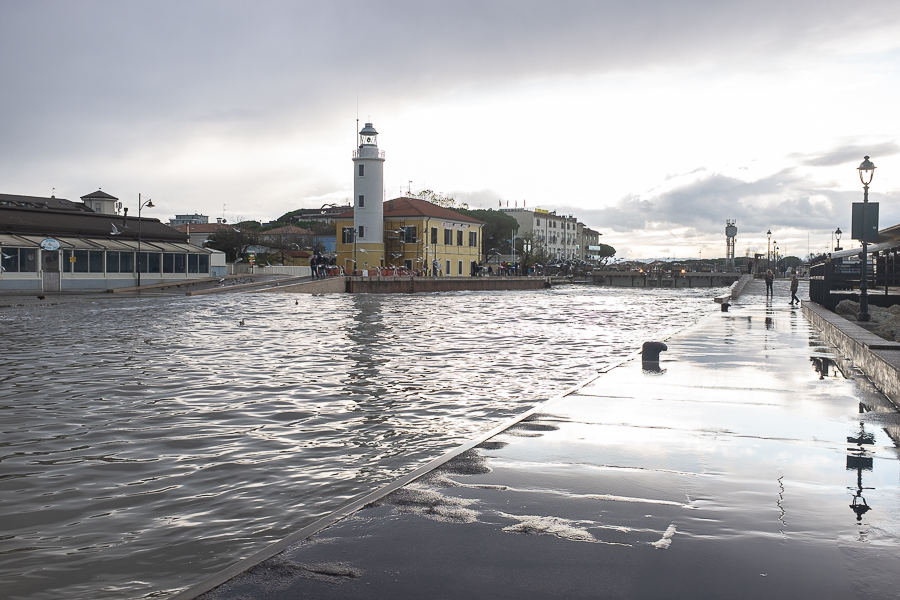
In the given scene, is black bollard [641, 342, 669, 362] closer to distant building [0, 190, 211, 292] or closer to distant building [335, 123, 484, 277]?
distant building [0, 190, 211, 292]

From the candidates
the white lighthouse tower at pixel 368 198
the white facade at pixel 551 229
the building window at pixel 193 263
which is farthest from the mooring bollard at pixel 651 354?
the white facade at pixel 551 229

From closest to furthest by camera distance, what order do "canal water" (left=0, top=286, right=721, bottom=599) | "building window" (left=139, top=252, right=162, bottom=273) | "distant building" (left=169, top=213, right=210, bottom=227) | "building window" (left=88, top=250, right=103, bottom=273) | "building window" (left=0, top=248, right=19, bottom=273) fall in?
"canal water" (left=0, top=286, right=721, bottom=599)
"building window" (left=0, top=248, right=19, bottom=273)
"building window" (left=88, top=250, right=103, bottom=273)
"building window" (left=139, top=252, right=162, bottom=273)
"distant building" (left=169, top=213, right=210, bottom=227)

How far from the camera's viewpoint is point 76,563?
200 inches

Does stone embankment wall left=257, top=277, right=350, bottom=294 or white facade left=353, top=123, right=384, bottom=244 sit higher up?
white facade left=353, top=123, right=384, bottom=244

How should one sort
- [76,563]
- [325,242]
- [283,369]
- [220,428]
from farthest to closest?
[325,242], [283,369], [220,428], [76,563]

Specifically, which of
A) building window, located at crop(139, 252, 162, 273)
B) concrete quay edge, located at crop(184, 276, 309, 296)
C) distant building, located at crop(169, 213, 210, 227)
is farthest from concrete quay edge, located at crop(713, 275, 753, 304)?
distant building, located at crop(169, 213, 210, 227)

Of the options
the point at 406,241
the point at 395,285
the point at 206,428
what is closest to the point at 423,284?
the point at 395,285

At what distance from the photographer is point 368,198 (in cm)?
7200

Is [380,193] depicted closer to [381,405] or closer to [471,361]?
[471,361]

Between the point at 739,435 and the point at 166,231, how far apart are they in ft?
187

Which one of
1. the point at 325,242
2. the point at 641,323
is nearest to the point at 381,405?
the point at 641,323

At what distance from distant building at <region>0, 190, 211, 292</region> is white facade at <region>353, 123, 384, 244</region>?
59.4ft

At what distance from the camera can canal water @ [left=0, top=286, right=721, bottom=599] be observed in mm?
5410

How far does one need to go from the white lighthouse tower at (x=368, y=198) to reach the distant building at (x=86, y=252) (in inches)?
713
